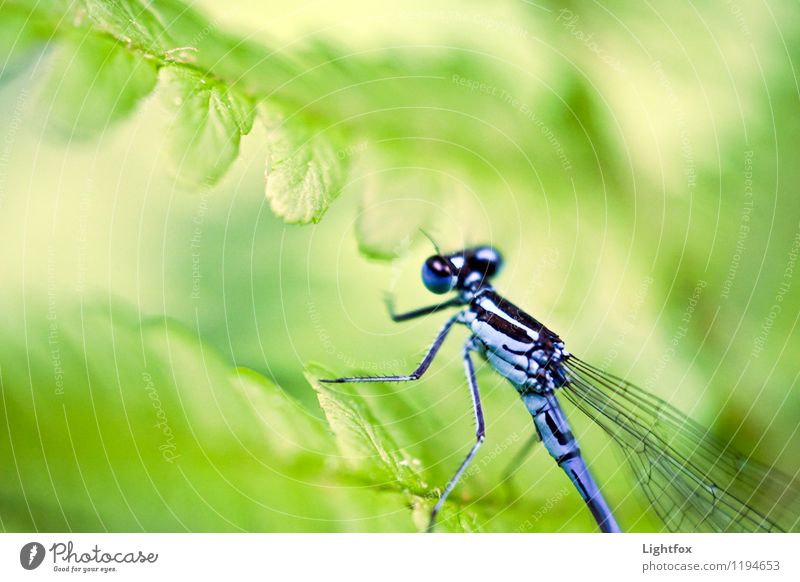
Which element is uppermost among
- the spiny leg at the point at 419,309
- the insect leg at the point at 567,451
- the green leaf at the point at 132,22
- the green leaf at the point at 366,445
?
the green leaf at the point at 132,22

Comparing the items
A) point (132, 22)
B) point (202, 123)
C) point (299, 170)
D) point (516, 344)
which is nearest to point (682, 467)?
point (516, 344)

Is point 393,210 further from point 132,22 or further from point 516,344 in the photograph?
point 132,22

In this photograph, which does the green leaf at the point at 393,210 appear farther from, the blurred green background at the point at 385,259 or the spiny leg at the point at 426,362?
the spiny leg at the point at 426,362

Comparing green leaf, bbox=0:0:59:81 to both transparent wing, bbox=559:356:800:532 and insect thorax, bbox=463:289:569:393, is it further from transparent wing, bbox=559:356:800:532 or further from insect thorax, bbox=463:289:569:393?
transparent wing, bbox=559:356:800:532

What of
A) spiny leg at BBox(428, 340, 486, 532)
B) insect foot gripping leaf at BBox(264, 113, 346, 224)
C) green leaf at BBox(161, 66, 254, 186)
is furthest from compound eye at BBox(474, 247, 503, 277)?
green leaf at BBox(161, 66, 254, 186)

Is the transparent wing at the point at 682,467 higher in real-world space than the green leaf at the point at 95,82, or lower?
lower

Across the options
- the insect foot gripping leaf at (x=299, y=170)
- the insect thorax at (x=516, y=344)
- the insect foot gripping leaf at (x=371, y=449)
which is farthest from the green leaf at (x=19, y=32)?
the insect thorax at (x=516, y=344)

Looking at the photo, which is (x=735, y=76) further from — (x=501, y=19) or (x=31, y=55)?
(x=31, y=55)
